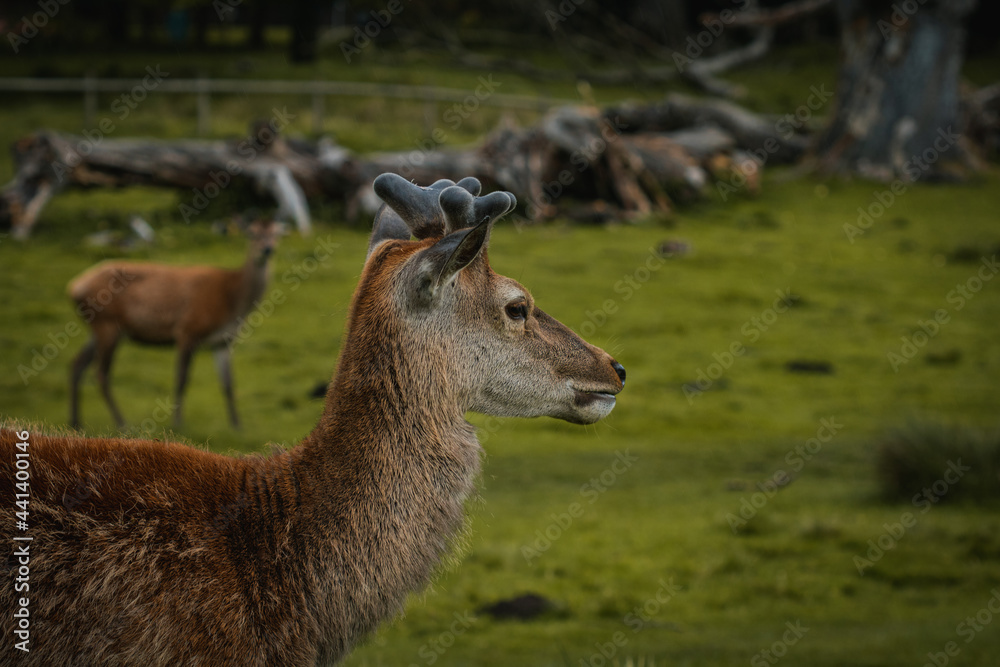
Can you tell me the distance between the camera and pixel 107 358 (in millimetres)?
12289

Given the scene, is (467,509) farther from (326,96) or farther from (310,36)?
(310,36)

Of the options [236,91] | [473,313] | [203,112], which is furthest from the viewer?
[236,91]

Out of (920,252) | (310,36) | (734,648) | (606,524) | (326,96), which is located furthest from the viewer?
(310,36)

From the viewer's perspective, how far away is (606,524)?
399 inches

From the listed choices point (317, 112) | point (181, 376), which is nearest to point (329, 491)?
point (181, 376)

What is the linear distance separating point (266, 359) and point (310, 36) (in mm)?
27014

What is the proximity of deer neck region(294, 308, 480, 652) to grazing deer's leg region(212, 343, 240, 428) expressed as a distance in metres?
8.48

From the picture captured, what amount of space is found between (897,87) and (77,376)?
71.0ft

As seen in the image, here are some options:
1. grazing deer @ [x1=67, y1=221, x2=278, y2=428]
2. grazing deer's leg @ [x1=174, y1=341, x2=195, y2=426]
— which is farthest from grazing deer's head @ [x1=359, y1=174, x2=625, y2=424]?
grazing deer @ [x1=67, y1=221, x2=278, y2=428]

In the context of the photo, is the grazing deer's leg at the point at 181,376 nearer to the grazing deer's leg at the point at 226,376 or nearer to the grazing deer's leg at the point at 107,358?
the grazing deer's leg at the point at 226,376

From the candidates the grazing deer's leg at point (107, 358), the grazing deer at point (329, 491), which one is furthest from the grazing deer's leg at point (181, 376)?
the grazing deer at point (329, 491)

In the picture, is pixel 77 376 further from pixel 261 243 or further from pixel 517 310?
pixel 517 310

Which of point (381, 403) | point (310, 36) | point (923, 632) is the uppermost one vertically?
point (381, 403)

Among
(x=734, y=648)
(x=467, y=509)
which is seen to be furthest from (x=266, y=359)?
(x=467, y=509)
